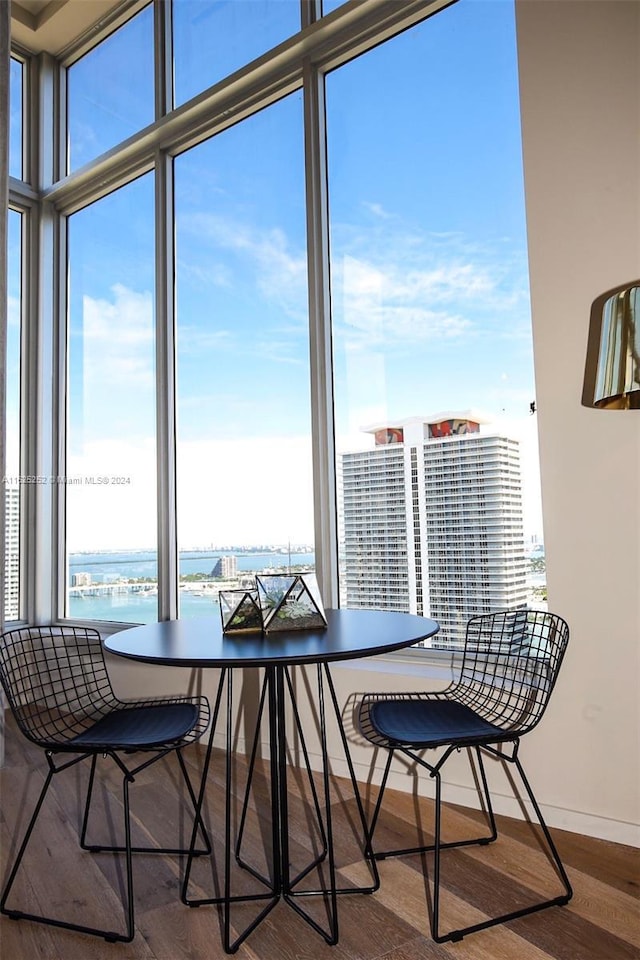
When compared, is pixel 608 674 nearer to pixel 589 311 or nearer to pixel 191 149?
pixel 589 311

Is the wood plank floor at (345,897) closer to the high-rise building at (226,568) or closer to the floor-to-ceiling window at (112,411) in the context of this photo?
the high-rise building at (226,568)

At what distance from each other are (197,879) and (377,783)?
35.9 inches

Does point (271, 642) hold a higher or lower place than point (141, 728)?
higher

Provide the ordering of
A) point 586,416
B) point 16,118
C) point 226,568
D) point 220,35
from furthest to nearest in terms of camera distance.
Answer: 1. point 16,118
2. point 220,35
3. point 226,568
4. point 586,416

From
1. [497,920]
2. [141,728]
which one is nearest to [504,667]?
[497,920]

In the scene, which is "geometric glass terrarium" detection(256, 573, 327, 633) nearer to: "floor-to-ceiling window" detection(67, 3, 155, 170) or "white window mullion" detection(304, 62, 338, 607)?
"white window mullion" detection(304, 62, 338, 607)

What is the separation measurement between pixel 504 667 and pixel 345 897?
3.06ft

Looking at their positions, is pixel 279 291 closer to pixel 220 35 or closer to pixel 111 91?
pixel 220 35

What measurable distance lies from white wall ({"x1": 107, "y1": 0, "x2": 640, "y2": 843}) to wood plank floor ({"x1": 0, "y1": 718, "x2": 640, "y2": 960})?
237 mm

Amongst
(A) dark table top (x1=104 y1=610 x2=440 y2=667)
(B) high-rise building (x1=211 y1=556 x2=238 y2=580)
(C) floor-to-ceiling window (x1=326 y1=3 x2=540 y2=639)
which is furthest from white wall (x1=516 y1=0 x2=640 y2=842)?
(B) high-rise building (x1=211 y1=556 x2=238 y2=580)

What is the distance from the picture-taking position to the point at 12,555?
424 centimetres

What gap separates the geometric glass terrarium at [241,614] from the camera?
1974mm

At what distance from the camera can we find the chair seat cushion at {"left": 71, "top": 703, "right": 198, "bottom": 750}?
1.82 metres

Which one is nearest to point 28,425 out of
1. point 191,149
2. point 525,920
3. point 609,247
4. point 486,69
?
point 191,149
